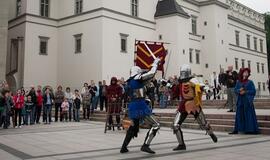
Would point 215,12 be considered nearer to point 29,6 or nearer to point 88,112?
point 29,6

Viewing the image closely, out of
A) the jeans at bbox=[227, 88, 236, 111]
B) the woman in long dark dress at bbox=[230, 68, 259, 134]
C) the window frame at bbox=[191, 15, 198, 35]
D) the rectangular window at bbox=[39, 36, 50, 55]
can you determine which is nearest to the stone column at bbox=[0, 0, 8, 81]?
the rectangular window at bbox=[39, 36, 50, 55]

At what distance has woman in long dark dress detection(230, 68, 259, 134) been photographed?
11867 mm

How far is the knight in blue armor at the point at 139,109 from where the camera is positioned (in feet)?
27.0

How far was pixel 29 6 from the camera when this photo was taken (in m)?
34.0

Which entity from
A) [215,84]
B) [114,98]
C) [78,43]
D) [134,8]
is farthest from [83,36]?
[114,98]

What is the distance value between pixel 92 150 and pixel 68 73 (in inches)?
1048

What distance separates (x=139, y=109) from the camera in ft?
27.2

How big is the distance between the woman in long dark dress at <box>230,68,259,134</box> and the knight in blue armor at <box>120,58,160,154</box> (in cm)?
482

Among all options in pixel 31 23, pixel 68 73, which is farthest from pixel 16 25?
pixel 68 73

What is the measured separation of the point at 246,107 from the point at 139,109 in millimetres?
5232

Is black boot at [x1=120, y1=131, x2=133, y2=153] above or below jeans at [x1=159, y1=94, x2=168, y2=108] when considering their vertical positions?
below

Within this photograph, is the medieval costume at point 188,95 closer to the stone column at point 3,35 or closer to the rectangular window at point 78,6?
the stone column at point 3,35

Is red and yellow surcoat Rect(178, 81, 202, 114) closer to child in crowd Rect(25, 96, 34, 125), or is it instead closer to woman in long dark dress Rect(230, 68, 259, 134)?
woman in long dark dress Rect(230, 68, 259, 134)

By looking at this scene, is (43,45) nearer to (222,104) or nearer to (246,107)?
(222,104)
